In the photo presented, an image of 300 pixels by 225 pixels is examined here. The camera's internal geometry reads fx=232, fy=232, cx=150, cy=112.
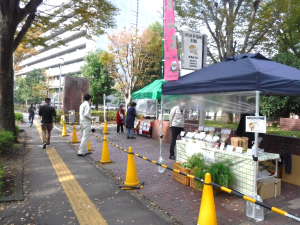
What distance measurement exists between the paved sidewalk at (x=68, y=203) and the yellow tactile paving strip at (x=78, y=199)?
3.1 inches

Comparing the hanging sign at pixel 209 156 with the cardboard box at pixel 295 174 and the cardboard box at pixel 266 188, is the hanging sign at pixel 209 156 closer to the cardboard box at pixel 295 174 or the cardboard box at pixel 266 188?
the cardboard box at pixel 266 188

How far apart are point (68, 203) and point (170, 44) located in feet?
14.1

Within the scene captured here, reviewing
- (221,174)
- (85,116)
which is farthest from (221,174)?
(85,116)

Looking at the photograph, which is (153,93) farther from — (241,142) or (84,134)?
(241,142)

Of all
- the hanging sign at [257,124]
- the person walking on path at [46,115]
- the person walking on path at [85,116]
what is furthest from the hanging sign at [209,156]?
the person walking on path at [46,115]

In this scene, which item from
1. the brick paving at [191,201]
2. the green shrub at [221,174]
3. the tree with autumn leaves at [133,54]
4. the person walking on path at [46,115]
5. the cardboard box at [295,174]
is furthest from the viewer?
the tree with autumn leaves at [133,54]

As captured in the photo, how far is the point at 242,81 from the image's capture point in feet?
12.9

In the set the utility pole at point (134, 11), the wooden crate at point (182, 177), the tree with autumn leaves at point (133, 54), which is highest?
the utility pole at point (134, 11)

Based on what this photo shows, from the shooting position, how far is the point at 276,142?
6277 millimetres

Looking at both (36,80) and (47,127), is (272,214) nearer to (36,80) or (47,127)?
(47,127)

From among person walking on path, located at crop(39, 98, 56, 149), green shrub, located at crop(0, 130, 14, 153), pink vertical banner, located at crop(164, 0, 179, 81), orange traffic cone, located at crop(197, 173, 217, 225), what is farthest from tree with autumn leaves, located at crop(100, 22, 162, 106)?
orange traffic cone, located at crop(197, 173, 217, 225)

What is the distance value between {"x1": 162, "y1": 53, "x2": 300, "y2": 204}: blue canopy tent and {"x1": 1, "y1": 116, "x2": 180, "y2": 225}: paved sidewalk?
6.30 feet

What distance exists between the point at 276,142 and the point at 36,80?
46771mm

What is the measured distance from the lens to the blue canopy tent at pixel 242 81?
3761 mm
